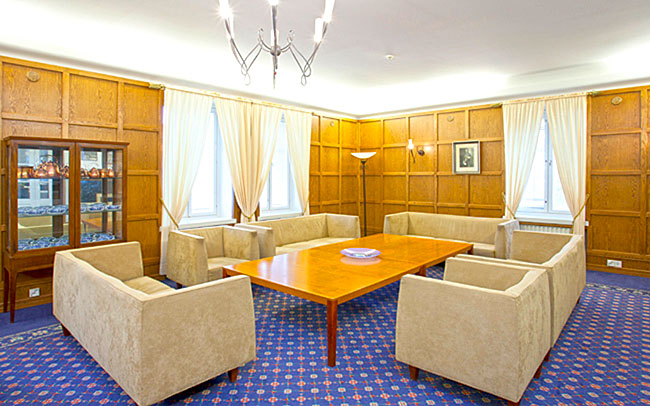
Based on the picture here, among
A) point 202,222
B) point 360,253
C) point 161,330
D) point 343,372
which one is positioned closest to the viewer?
point 161,330

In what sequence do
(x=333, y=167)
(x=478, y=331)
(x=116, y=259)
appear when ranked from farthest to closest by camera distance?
(x=333, y=167), (x=116, y=259), (x=478, y=331)

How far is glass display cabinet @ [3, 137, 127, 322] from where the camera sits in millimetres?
3531

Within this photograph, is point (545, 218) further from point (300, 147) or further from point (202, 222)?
point (202, 222)

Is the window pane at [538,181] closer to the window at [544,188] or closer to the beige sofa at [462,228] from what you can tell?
the window at [544,188]

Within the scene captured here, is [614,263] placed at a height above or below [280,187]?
below

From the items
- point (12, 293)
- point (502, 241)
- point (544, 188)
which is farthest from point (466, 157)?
point (12, 293)

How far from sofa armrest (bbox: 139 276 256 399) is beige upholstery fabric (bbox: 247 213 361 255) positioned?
2737 millimetres

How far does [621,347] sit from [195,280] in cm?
380

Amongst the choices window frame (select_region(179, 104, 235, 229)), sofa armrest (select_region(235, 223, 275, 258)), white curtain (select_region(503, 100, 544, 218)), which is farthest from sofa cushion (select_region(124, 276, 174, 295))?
white curtain (select_region(503, 100, 544, 218))

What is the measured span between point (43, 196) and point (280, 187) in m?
Result: 3.51

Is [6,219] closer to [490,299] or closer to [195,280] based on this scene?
[195,280]

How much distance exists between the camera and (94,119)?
14.3 feet

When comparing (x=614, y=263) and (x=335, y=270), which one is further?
(x=614, y=263)

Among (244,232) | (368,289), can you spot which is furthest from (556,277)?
(244,232)
